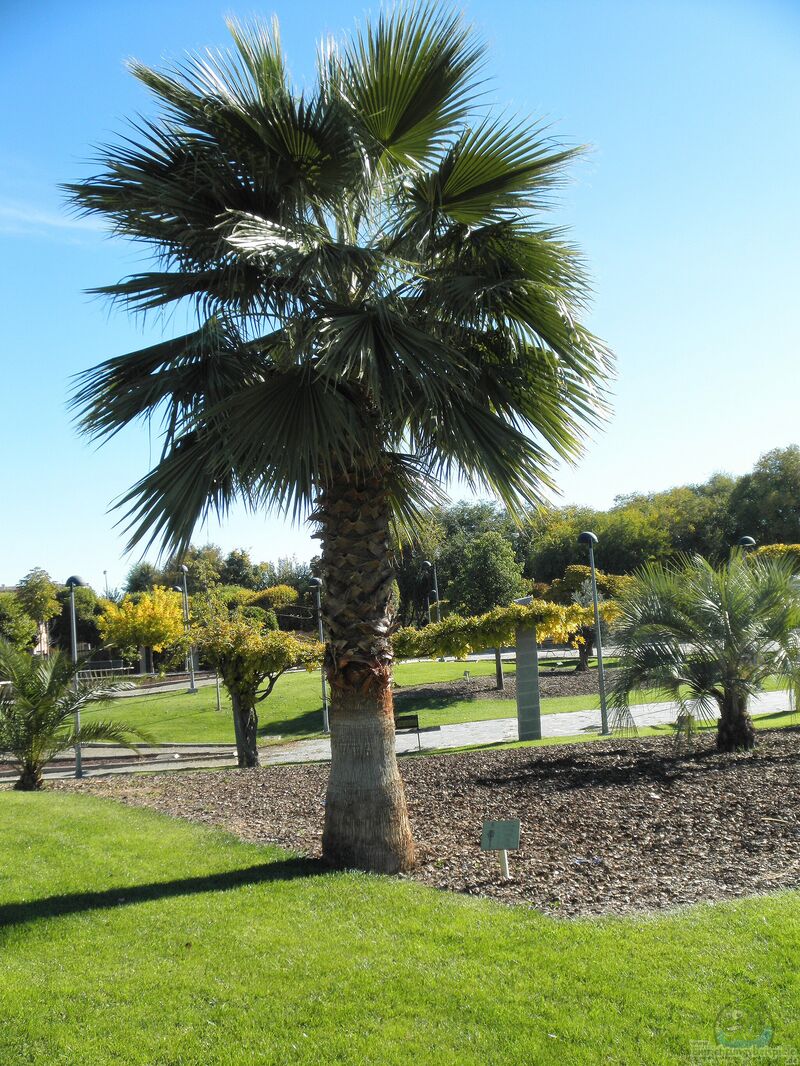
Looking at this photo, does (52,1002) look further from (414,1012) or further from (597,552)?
(597,552)

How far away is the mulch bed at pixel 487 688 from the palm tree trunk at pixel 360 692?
20.2m

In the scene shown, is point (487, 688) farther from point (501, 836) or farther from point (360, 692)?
point (501, 836)

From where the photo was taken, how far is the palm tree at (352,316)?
20.8 ft

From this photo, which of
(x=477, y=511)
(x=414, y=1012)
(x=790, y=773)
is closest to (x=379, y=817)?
(x=414, y=1012)

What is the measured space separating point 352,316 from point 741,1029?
493 centimetres

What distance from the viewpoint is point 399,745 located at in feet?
64.7

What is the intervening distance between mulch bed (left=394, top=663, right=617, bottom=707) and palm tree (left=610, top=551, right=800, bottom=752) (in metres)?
15.4

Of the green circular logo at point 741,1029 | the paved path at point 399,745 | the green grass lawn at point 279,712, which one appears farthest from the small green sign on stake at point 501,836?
the green grass lawn at point 279,712

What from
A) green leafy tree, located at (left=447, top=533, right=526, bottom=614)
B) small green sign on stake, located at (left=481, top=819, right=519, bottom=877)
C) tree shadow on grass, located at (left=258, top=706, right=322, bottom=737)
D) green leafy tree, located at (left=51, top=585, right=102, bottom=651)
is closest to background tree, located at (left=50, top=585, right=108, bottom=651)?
green leafy tree, located at (left=51, top=585, right=102, bottom=651)

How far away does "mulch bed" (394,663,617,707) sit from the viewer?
91.6ft

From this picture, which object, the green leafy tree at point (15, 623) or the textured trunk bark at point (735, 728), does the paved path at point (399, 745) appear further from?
the green leafy tree at point (15, 623)

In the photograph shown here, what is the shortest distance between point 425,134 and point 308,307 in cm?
181

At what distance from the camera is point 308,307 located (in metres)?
6.97

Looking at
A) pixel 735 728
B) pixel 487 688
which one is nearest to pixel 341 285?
pixel 735 728
